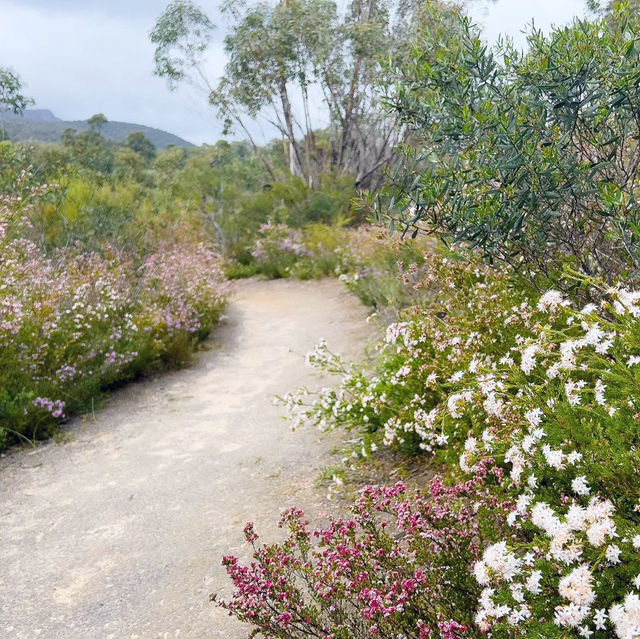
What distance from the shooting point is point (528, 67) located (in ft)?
10.5

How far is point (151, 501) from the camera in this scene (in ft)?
13.9

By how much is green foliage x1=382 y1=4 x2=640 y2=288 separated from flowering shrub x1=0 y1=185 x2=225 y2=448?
399 centimetres

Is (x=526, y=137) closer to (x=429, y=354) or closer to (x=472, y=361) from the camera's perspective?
(x=472, y=361)

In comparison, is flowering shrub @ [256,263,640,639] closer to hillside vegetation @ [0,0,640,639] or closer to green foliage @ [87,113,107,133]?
hillside vegetation @ [0,0,640,639]

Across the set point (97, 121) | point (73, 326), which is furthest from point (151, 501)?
point (97, 121)

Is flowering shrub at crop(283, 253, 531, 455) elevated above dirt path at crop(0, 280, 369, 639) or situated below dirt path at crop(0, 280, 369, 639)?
above

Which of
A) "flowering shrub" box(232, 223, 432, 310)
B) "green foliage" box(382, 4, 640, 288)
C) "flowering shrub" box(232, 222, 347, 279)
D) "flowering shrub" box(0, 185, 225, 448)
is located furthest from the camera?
"flowering shrub" box(232, 222, 347, 279)

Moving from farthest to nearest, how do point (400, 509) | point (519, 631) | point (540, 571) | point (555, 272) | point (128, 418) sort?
point (128, 418) < point (555, 272) < point (400, 509) < point (519, 631) < point (540, 571)

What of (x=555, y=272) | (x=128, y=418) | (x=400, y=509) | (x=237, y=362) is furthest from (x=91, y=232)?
(x=400, y=509)

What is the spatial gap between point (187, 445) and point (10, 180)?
21.8ft

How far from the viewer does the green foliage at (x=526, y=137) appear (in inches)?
120

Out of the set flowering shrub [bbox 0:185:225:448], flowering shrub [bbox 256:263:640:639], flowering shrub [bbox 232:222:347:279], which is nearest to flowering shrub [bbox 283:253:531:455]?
flowering shrub [bbox 256:263:640:639]

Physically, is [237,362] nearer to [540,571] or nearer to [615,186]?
[615,186]

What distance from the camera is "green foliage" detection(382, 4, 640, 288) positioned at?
3.04m
